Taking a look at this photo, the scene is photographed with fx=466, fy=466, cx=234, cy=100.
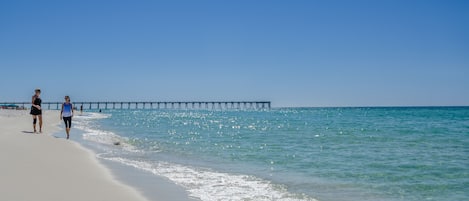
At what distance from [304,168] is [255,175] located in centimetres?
188

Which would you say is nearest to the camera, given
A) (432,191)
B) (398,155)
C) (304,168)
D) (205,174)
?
(432,191)

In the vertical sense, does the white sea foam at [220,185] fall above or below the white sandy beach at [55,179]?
below

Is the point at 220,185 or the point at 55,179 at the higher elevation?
the point at 55,179

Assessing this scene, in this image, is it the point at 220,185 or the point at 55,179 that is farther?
the point at 220,185

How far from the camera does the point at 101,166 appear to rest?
10117 mm

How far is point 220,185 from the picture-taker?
849cm

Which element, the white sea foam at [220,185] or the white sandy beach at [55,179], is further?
the white sea foam at [220,185]

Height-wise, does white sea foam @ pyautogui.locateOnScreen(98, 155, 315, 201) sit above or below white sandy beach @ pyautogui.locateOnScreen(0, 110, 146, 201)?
below

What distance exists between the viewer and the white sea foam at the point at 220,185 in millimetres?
7457

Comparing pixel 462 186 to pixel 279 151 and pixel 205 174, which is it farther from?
pixel 279 151

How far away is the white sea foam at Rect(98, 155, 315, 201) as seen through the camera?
24.5 feet

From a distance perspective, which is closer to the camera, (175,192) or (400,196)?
(175,192)

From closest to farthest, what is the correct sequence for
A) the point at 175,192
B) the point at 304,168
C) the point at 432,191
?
the point at 175,192
the point at 432,191
the point at 304,168

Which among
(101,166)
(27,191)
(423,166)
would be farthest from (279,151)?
(27,191)
